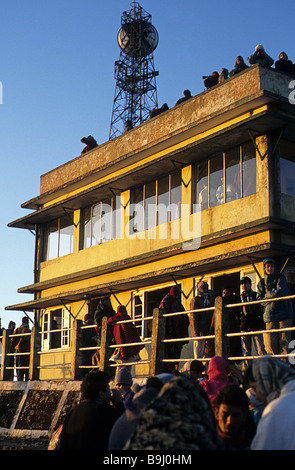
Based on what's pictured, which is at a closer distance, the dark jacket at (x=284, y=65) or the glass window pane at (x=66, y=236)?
the dark jacket at (x=284, y=65)

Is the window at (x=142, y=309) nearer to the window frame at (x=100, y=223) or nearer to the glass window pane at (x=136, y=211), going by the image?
the glass window pane at (x=136, y=211)

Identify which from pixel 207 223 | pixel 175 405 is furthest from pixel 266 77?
pixel 175 405

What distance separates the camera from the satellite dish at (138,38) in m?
32.0

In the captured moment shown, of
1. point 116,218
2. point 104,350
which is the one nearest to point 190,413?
point 104,350

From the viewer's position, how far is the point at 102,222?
67.9ft

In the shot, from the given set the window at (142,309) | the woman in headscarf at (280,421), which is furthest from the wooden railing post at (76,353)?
the woman in headscarf at (280,421)

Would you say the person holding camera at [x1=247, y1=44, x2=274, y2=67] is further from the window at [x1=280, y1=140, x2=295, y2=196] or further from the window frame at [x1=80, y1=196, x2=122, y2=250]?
the window frame at [x1=80, y1=196, x2=122, y2=250]

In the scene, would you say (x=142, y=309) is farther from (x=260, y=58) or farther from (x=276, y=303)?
(x=276, y=303)

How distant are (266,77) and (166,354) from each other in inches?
272

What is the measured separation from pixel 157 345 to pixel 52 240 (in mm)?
12028

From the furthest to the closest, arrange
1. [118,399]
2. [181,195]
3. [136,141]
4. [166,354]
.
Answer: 1. [136,141]
2. [181,195]
3. [166,354]
4. [118,399]

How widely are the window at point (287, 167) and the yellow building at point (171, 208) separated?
30mm

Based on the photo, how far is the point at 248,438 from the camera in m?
5.27
